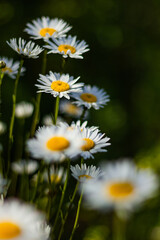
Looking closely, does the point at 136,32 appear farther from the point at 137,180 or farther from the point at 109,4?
the point at 137,180

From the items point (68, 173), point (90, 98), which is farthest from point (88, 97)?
point (68, 173)

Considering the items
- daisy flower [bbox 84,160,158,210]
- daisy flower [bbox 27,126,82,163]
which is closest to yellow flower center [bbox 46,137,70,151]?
daisy flower [bbox 27,126,82,163]

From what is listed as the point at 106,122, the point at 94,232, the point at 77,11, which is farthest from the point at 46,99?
the point at 94,232

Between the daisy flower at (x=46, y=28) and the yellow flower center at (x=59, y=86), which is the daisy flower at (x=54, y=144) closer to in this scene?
the yellow flower center at (x=59, y=86)

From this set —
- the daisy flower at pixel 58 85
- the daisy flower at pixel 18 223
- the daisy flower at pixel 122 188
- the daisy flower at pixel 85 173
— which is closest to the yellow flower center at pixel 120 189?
the daisy flower at pixel 122 188

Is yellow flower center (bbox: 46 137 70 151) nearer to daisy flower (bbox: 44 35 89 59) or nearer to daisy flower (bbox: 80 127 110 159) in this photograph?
daisy flower (bbox: 80 127 110 159)

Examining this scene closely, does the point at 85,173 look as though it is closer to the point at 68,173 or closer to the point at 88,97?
the point at 68,173
